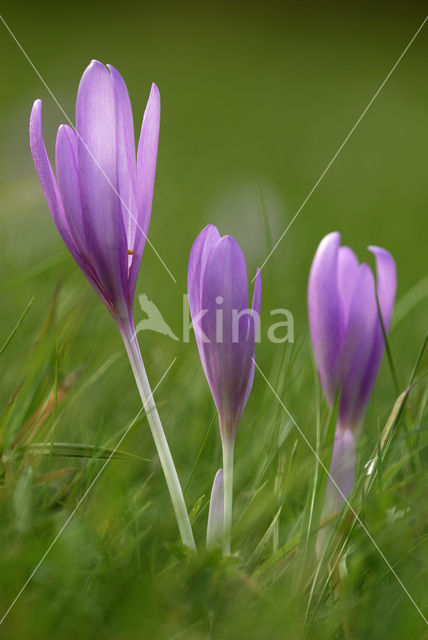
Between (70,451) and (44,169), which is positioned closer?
(44,169)

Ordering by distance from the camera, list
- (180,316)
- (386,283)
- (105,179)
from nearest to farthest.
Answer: (105,179)
(386,283)
(180,316)

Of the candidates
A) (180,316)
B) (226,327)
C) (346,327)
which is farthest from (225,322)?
(180,316)

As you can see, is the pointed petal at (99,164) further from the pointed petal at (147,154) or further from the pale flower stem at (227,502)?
the pale flower stem at (227,502)

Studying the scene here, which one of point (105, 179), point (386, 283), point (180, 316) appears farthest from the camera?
point (180, 316)

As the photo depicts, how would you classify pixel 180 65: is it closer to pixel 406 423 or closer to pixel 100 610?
pixel 406 423

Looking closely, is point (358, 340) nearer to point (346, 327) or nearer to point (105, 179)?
point (346, 327)

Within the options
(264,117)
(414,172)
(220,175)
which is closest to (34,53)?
(264,117)

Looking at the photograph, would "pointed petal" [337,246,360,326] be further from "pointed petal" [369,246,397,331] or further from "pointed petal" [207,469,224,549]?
"pointed petal" [207,469,224,549]
